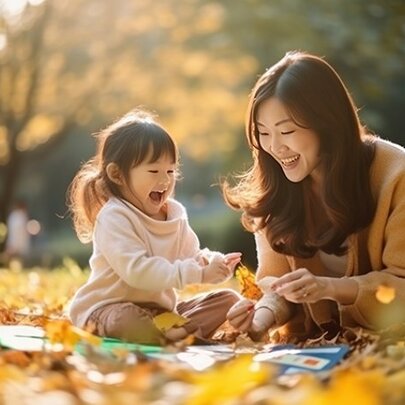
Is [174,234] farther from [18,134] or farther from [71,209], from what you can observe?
[18,134]

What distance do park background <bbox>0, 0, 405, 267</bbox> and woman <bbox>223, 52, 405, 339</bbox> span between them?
880 centimetres

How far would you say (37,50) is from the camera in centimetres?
1568

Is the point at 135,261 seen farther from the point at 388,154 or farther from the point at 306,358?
the point at 388,154

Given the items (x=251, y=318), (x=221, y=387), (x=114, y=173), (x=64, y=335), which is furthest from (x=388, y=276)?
(x=221, y=387)

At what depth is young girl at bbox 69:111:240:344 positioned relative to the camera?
3.51 meters

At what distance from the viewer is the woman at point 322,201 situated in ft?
11.8

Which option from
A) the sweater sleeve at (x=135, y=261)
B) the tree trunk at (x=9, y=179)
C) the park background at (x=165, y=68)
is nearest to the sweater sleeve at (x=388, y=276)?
the sweater sleeve at (x=135, y=261)

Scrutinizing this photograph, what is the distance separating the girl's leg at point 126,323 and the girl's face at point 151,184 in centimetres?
40

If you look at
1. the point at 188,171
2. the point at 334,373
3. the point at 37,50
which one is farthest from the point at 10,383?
the point at 188,171

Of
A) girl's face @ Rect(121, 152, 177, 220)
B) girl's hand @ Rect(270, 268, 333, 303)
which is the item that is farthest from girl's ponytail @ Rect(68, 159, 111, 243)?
girl's hand @ Rect(270, 268, 333, 303)

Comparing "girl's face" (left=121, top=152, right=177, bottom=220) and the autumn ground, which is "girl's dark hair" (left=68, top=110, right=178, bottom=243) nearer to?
"girl's face" (left=121, top=152, right=177, bottom=220)

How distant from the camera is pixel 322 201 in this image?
381cm

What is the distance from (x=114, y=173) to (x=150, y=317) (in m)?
0.58

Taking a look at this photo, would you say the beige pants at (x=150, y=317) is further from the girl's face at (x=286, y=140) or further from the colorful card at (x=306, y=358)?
the girl's face at (x=286, y=140)
